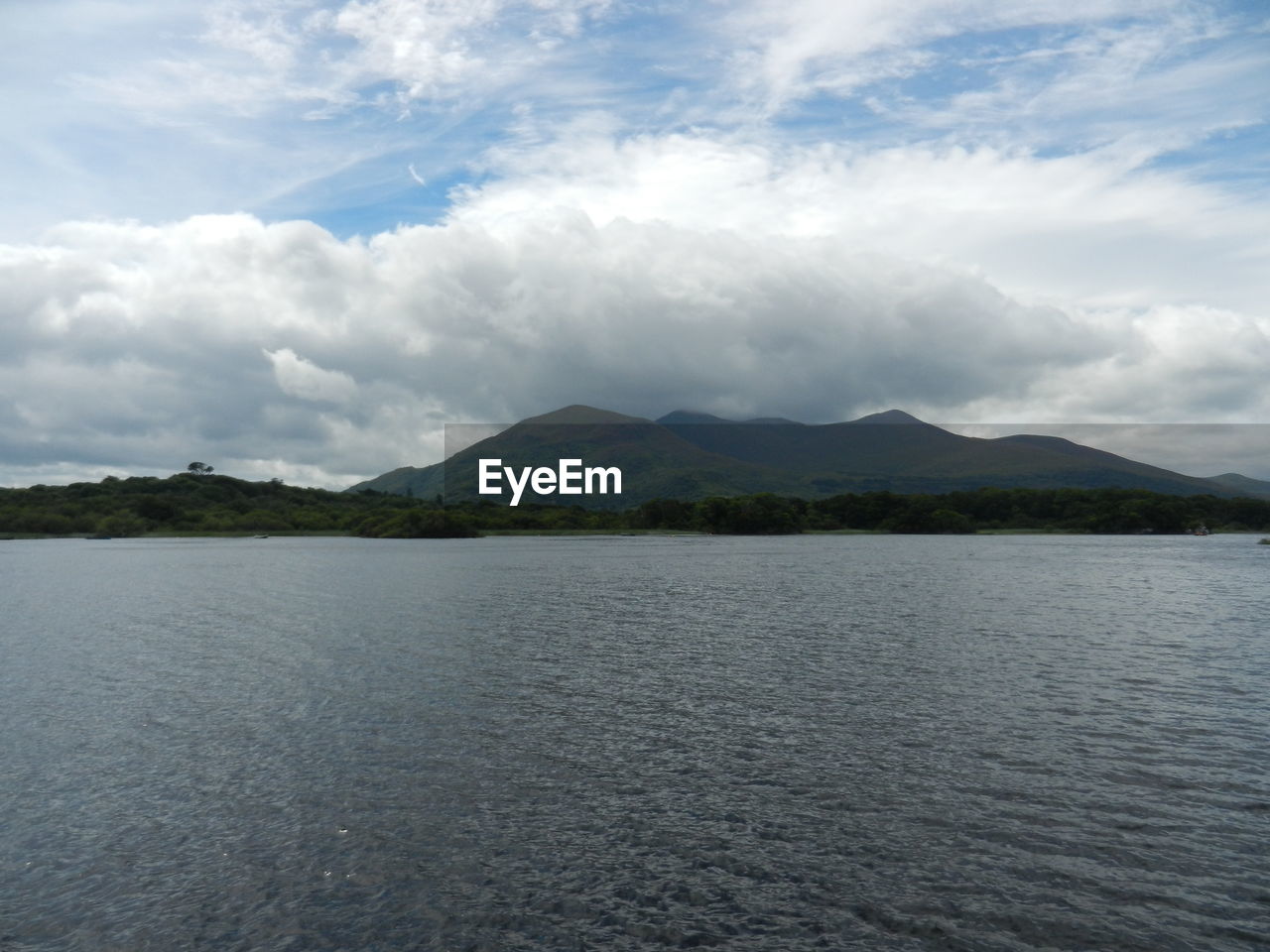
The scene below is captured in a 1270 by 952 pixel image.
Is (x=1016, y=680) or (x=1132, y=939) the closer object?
(x=1132, y=939)

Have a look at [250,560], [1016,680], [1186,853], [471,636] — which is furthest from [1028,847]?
[250,560]

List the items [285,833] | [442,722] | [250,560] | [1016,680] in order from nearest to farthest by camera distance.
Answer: [285,833]
[442,722]
[1016,680]
[250,560]

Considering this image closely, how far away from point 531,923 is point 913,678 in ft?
84.2

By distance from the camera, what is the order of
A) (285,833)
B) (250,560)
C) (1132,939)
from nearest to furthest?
1. (1132,939)
2. (285,833)
3. (250,560)

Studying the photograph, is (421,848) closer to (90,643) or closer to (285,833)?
(285,833)

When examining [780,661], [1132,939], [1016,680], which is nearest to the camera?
[1132,939]

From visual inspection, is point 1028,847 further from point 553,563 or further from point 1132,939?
point 553,563

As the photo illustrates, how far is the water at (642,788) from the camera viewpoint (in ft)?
54.0

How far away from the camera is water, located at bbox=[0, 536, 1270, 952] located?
16.5 m

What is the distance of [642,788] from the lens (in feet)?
77.7

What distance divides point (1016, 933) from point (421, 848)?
1242 centimetres

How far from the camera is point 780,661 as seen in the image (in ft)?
139

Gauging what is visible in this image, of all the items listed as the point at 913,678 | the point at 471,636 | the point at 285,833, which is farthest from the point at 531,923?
the point at 471,636

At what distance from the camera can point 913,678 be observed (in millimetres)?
37781
